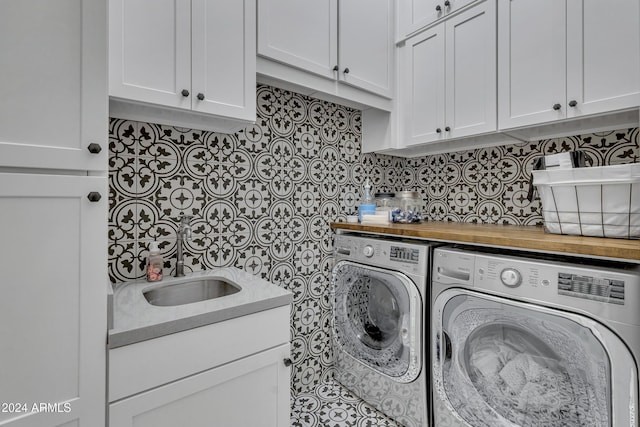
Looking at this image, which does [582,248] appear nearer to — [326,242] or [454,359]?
[454,359]

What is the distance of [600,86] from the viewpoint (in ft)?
4.43

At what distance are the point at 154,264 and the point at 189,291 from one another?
205 millimetres

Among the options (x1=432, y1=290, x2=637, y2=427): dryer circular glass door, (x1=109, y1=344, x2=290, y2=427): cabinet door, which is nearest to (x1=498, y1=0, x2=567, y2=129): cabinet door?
(x1=432, y1=290, x2=637, y2=427): dryer circular glass door

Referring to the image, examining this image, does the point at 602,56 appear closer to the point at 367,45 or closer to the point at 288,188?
the point at 367,45

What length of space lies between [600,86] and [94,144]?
194 cm

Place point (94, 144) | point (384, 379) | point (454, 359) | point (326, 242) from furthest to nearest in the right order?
point (326, 242), point (384, 379), point (454, 359), point (94, 144)

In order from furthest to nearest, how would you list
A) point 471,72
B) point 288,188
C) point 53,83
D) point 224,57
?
point 288,188
point 471,72
point 224,57
point 53,83

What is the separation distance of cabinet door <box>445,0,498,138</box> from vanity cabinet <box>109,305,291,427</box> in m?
1.46

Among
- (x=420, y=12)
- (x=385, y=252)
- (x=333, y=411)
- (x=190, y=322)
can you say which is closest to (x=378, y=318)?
(x=385, y=252)

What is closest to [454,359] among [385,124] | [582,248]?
[582,248]

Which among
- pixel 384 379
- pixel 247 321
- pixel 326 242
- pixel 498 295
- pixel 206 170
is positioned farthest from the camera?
pixel 326 242

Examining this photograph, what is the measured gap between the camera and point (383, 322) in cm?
184

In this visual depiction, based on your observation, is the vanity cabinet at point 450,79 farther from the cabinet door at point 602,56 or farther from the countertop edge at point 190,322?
the countertop edge at point 190,322

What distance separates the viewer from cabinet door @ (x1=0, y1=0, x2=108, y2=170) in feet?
2.51
